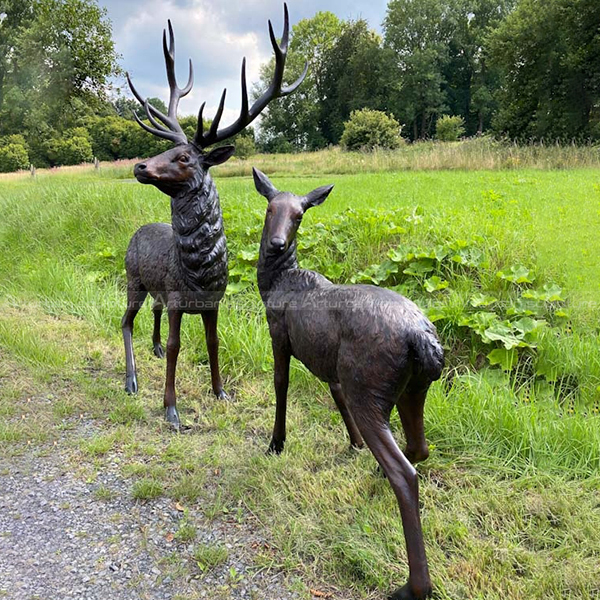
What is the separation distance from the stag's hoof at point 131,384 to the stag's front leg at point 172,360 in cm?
53

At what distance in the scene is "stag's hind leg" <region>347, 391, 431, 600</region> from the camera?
5.72ft

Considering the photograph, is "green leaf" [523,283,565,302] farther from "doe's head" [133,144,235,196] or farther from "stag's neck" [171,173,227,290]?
"doe's head" [133,144,235,196]

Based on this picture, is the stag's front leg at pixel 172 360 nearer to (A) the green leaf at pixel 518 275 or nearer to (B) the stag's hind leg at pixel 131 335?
(B) the stag's hind leg at pixel 131 335

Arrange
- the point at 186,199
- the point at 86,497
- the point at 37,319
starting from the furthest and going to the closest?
the point at 37,319
the point at 186,199
the point at 86,497

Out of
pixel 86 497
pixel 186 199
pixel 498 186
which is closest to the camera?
pixel 86 497

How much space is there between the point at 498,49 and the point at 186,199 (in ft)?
78.2

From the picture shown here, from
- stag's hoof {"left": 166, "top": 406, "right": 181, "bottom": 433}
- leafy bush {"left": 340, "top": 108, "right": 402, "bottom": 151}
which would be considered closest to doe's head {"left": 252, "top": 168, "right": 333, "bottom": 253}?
stag's hoof {"left": 166, "top": 406, "right": 181, "bottom": 433}

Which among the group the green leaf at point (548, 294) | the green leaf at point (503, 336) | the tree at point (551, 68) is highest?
the tree at point (551, 68)

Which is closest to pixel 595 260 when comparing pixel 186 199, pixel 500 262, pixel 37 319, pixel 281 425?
pixel 500 262

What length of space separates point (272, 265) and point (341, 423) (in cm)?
127

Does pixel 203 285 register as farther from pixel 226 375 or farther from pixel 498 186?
pixel 498 186

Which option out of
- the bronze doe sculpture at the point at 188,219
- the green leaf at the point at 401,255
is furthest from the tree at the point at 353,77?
the bronze doe sculpture at the point at 188,219

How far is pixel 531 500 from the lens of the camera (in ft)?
7.68

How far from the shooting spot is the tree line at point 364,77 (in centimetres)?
1986
